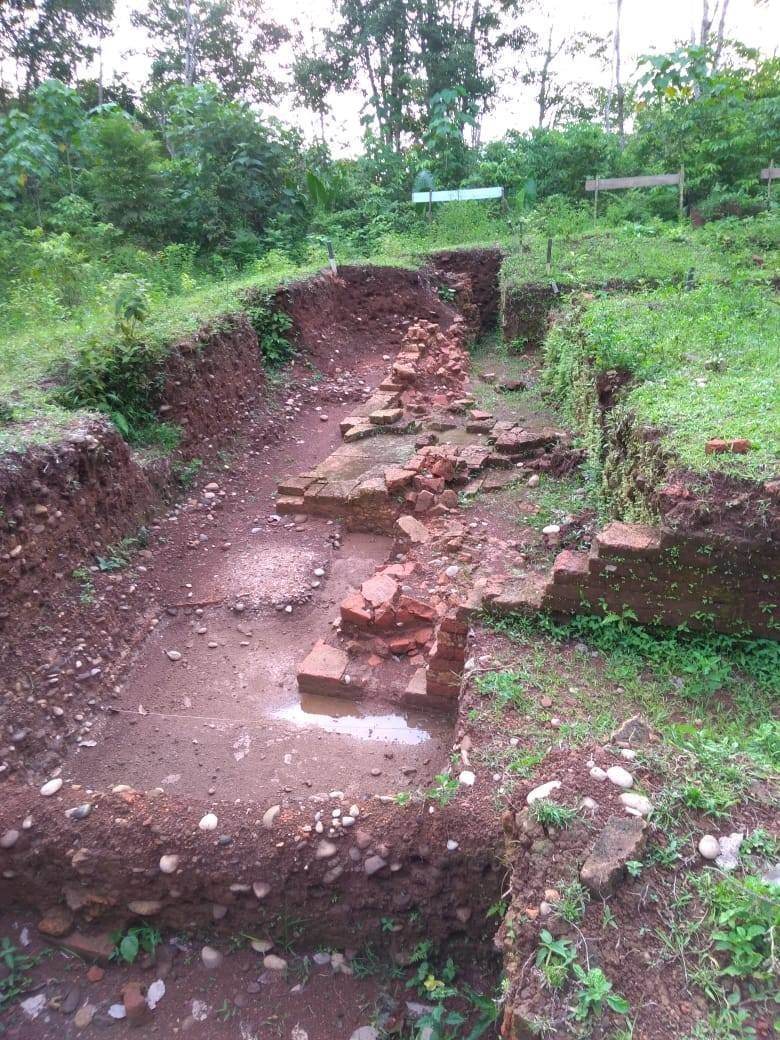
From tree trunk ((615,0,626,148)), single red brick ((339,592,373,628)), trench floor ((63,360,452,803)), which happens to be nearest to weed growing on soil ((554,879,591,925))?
trench floor ((63,360,452,803))

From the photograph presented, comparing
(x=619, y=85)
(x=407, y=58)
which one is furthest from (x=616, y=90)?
(x=407, y=58)

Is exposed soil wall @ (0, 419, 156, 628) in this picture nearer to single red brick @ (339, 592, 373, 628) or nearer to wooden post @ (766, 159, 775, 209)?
single red brick @ (339, 592, 373, 628)

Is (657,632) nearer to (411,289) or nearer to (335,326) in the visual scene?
(335,326)

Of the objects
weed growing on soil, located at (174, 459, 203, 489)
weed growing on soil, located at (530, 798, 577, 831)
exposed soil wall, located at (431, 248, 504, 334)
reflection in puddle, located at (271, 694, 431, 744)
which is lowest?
reflection in puddle, located at (271, 694, 431, 744)

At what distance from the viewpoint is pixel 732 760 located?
212 cm

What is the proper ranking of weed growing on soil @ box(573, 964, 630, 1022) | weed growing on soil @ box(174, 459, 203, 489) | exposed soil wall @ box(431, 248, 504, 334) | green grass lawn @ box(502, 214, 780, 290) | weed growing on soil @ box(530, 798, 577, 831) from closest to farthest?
weed growing on soil @ box(573, 964, 630, 1022)
weed growing on soil @ box(530, 798, 577, 831)
weed growing on soil @ box(174, 459, 203, 489)
green grass lawn @ box(502, 214, 780, 290)
exposed soil wall @ box(431, 248, 504, 334)

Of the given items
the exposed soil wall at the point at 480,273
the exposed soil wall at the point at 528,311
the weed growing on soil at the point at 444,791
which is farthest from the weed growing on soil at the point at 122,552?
the exposed soil wall at the point at 480,273

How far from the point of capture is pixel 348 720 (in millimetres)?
3727

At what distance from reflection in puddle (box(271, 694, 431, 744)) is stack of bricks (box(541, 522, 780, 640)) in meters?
1.16

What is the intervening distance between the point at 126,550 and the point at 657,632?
151 inches

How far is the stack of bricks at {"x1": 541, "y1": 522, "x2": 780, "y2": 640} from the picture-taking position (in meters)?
2.89

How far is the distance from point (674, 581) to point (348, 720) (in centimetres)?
202

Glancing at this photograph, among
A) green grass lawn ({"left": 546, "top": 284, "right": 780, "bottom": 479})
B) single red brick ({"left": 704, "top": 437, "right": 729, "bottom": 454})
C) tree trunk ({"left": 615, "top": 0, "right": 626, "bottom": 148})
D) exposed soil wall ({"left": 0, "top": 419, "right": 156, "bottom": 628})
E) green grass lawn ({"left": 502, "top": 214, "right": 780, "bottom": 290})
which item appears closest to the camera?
single red brick ({"left": 704, "top": 437, "right": 729, "bottom": 454})

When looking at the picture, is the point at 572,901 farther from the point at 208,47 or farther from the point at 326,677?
the point at 208,47
